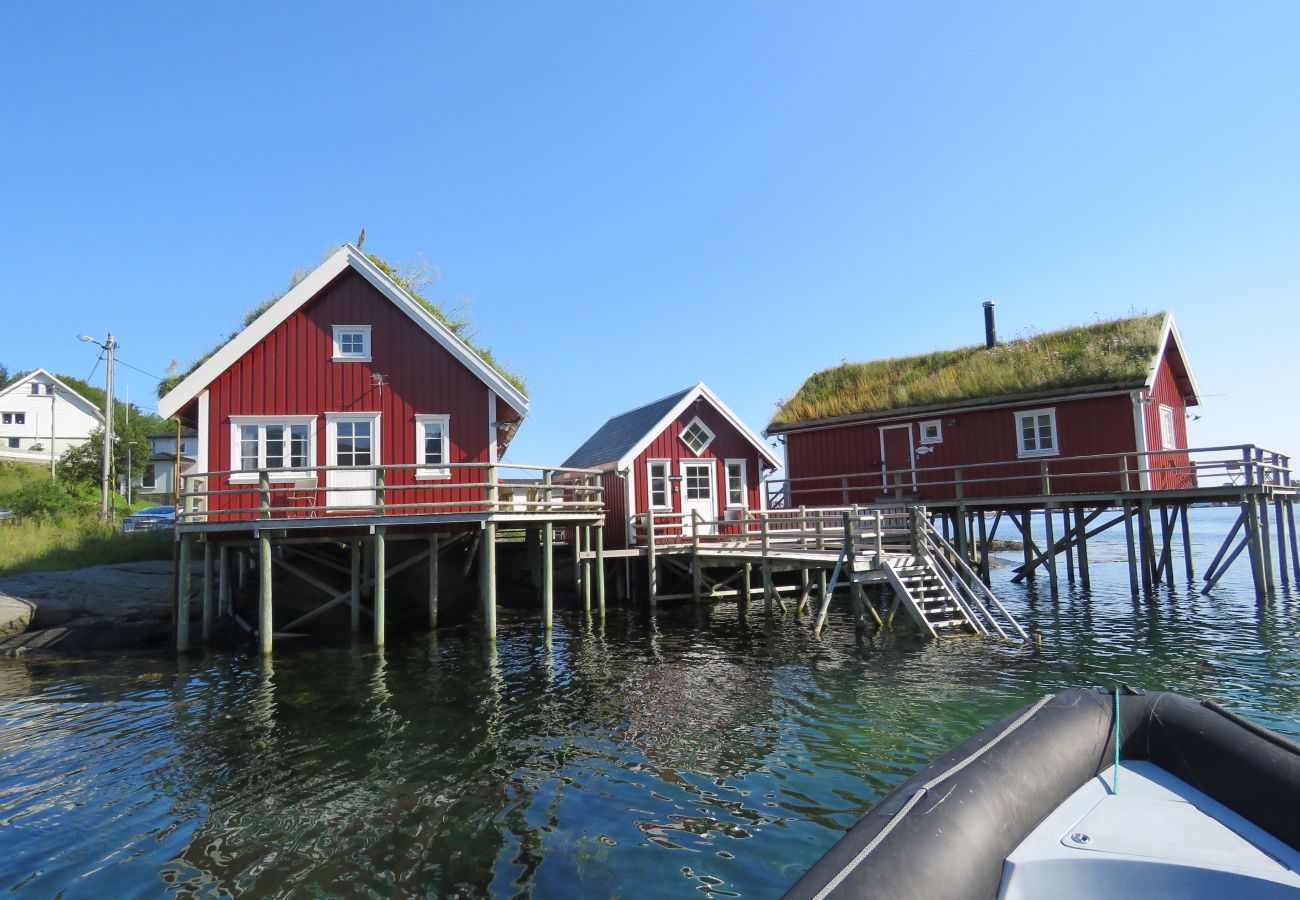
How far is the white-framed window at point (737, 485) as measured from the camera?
72.4 feet

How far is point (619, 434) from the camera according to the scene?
23.4 m

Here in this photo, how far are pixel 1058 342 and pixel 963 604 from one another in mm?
13154

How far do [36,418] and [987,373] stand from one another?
185ft

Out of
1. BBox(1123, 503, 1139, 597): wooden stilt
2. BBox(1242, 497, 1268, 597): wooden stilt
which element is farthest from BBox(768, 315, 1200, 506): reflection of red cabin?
BBox(1242, 497, 1268, 597): wooden stilt

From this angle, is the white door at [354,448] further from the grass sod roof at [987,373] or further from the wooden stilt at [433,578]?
the grass sod roof at [987,373]

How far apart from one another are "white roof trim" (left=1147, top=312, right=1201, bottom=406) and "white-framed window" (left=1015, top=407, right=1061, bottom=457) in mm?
2455

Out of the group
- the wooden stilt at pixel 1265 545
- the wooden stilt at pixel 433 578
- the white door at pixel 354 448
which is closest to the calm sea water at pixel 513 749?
the wooden stilt at pixel 433 578

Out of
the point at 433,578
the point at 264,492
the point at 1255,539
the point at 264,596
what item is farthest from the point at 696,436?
the point at 1255,539

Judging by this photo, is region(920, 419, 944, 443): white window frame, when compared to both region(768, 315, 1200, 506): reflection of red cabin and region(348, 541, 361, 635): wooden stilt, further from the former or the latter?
region(348, 541, 361, 635): wooden stilt

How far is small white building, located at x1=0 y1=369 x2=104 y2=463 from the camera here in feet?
160

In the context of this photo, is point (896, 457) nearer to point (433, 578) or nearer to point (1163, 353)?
point (1163, 353)

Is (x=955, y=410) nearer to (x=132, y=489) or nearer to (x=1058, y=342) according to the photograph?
(x=1058, y=342)

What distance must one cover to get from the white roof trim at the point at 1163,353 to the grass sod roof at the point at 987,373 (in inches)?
5.9

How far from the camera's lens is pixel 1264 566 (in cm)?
1861
